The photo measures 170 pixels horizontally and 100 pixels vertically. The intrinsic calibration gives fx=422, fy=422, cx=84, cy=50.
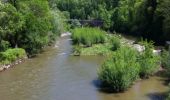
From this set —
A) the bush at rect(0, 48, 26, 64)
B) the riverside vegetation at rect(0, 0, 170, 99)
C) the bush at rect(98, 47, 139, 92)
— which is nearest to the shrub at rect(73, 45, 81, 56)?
the riverside vegetation at rect(0, 0, 170, 99)

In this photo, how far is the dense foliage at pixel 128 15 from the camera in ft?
233

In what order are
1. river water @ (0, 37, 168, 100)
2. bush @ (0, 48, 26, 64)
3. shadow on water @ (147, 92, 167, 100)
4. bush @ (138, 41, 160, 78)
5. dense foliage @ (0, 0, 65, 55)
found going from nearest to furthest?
shadow on water @ (147, 92, 167, 100) → river water @ (0, 37, 168, 100) → bush @ (138, 41, 160, 78) → bush @ (0, 48, 26, 64) → dense foliage @ (0, 0, 65, 55)

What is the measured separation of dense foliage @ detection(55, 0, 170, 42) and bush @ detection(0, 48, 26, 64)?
2428cm

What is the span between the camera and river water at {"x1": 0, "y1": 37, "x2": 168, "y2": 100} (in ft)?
126

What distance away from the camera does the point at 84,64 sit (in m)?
53.7

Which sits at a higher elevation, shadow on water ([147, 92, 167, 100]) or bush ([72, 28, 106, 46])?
bush ([72, 28, 106, 46])

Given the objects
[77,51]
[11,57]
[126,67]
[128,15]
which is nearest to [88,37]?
[77,51]

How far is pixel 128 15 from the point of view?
310ft

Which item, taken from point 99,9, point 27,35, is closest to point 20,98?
point 27,35

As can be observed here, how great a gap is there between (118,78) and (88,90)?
3.69 metres

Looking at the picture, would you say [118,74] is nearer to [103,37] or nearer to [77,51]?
[77,51]

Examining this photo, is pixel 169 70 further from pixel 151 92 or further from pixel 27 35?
pixel 27 35

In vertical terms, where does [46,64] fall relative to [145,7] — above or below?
below

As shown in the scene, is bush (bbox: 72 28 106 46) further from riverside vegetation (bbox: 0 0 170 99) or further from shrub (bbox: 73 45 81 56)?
shrub (bbox: 73 45 81 56)
